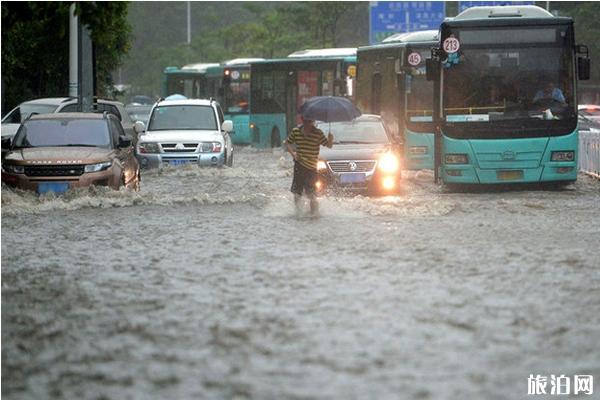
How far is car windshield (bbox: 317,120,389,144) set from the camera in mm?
25453

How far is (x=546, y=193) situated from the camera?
84.8ft

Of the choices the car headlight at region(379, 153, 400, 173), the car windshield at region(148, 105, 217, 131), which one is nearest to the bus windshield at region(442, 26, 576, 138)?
the car headlight at region(379, 153, 400, 173)

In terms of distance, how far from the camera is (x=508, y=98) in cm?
2527

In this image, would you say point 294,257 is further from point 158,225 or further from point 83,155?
point 83,155

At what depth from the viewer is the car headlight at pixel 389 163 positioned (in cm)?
2470

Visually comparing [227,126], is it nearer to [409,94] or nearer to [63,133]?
[409,94]

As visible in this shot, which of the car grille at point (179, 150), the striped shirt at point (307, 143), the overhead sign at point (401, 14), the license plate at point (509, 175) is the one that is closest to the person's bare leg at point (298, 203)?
the striped shirt at point (307, 143)

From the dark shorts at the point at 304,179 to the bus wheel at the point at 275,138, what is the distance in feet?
89.2

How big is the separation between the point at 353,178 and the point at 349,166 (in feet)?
0.87

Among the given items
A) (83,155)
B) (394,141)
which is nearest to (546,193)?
(394,141)

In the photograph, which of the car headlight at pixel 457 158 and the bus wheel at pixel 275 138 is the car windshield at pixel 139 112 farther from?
the car headlight at pixel 457 158

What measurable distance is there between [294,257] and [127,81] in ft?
349

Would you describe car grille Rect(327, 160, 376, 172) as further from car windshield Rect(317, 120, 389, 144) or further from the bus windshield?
the bus windshield

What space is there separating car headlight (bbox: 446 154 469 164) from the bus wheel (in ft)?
72.5
